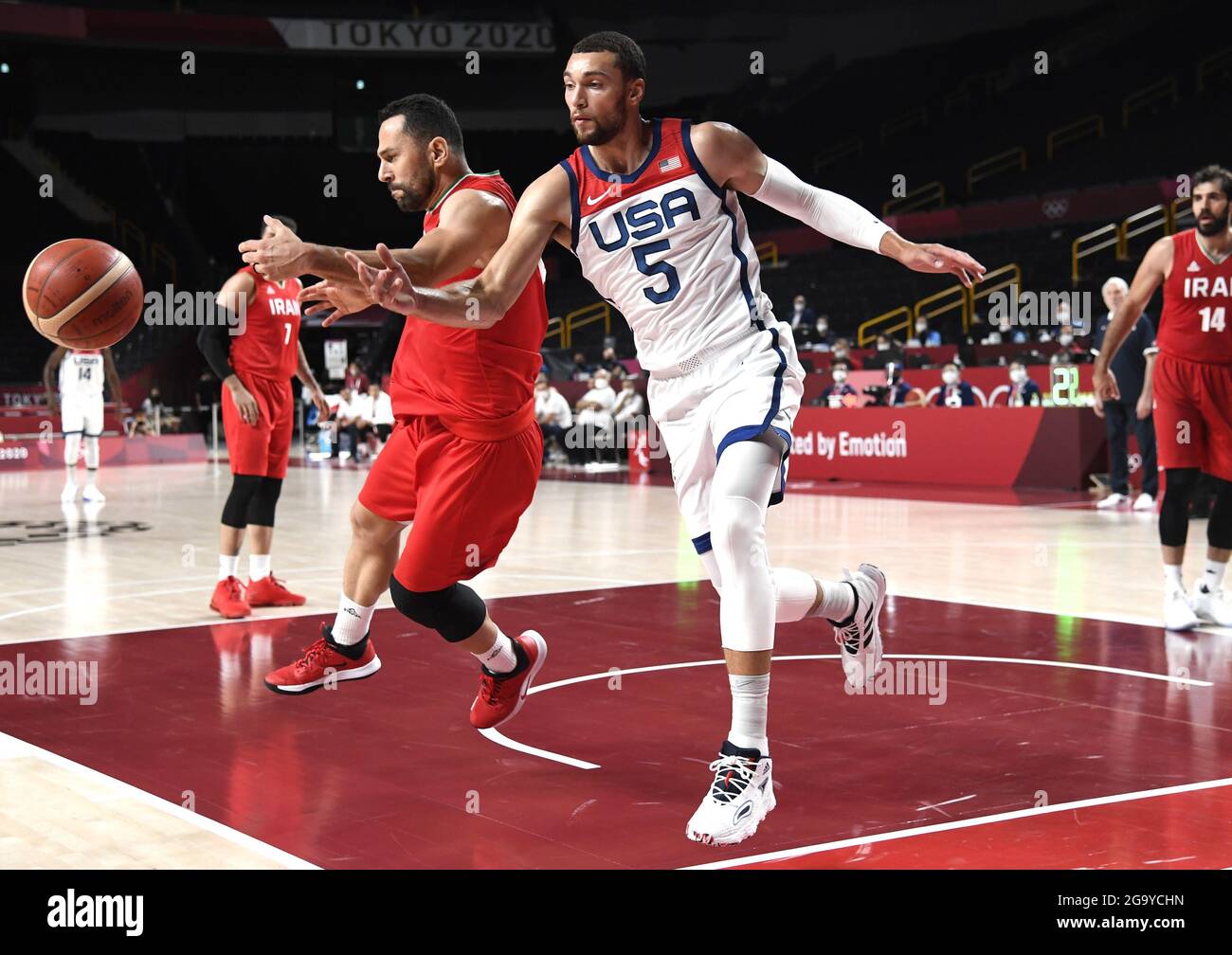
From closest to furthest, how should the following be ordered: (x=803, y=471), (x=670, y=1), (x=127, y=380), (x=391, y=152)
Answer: (x=391, y=152)
(x=803, y=471)
(x=127, y=380)
(x=670, y=1)

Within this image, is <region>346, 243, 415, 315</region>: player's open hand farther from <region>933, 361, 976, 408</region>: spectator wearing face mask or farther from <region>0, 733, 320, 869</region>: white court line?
<region>933, 361, 976, 408</region>: spectator wearing face mask

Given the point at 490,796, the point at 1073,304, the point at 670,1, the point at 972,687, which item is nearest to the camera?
the point at 490,796

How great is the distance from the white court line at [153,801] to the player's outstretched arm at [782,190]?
209 cm

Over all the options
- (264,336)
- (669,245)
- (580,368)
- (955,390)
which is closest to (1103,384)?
(669,245)

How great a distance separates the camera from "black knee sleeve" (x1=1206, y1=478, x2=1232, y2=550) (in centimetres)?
647

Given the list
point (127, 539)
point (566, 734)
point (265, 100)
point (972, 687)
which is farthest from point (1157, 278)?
point (265, 100)

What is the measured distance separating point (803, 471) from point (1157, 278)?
10.8 m

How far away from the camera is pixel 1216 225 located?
244 inches

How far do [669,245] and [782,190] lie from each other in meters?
0.35

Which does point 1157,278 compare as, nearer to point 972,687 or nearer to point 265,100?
point 972,687

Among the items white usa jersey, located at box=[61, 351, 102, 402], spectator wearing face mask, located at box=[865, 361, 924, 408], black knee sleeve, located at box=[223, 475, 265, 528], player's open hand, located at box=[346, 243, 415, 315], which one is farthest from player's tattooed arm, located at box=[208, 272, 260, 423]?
spectator wearing face mask, located at box=[865, 361, 924, 408]

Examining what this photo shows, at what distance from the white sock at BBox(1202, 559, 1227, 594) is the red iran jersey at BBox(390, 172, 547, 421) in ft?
12.4

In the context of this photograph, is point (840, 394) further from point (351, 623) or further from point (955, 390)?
point (351, 623)

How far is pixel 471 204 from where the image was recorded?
3959 mm
